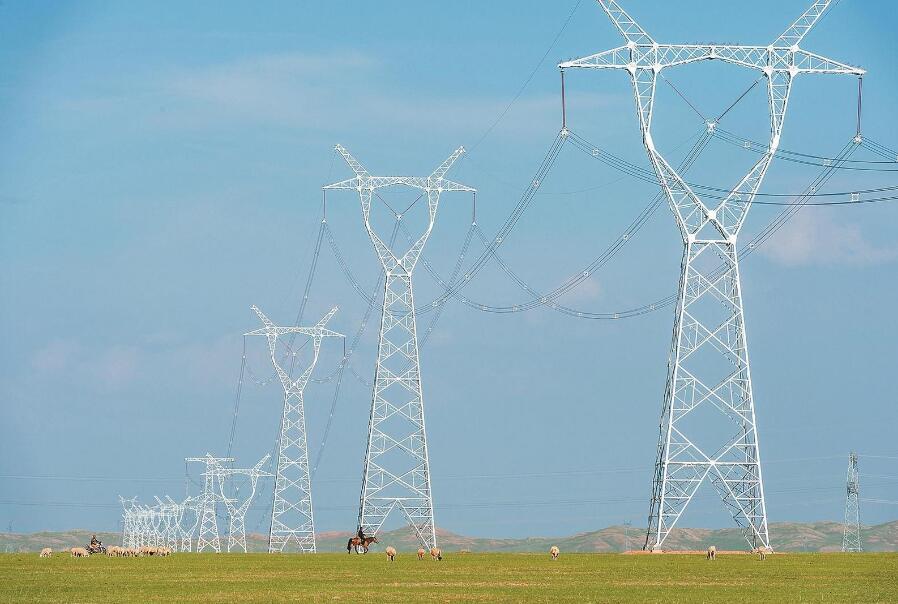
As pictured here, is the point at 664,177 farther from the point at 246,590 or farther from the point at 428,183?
the point at 246,590

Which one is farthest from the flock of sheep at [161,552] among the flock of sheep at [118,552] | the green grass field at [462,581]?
the green grass field at [462,581]

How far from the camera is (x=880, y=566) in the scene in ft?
211

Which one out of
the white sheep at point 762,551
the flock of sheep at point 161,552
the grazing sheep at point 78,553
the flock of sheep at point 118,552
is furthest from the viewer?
the flock of sheep at point 118,552

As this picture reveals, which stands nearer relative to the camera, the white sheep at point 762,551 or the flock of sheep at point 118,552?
the white sheep at point 762,551

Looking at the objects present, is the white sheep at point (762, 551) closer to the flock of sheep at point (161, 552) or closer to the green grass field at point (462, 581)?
the flock of sheep at point (161, 552)

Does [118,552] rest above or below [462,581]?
above

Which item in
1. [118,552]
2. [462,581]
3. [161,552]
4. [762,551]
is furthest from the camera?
[161,552]

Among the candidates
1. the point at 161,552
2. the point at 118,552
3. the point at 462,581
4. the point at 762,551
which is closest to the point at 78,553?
the point at 118,552

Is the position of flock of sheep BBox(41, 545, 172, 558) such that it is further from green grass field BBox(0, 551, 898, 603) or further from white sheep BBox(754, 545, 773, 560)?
white sheep BBox(754, 545, 773, 560)

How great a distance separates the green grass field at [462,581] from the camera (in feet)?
140

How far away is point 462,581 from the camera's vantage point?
51.8m

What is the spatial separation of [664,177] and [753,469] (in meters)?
14.9

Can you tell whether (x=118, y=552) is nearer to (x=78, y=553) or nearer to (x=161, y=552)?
(x=161, y=552)

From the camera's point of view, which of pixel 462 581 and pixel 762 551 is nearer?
pixel 462 581
